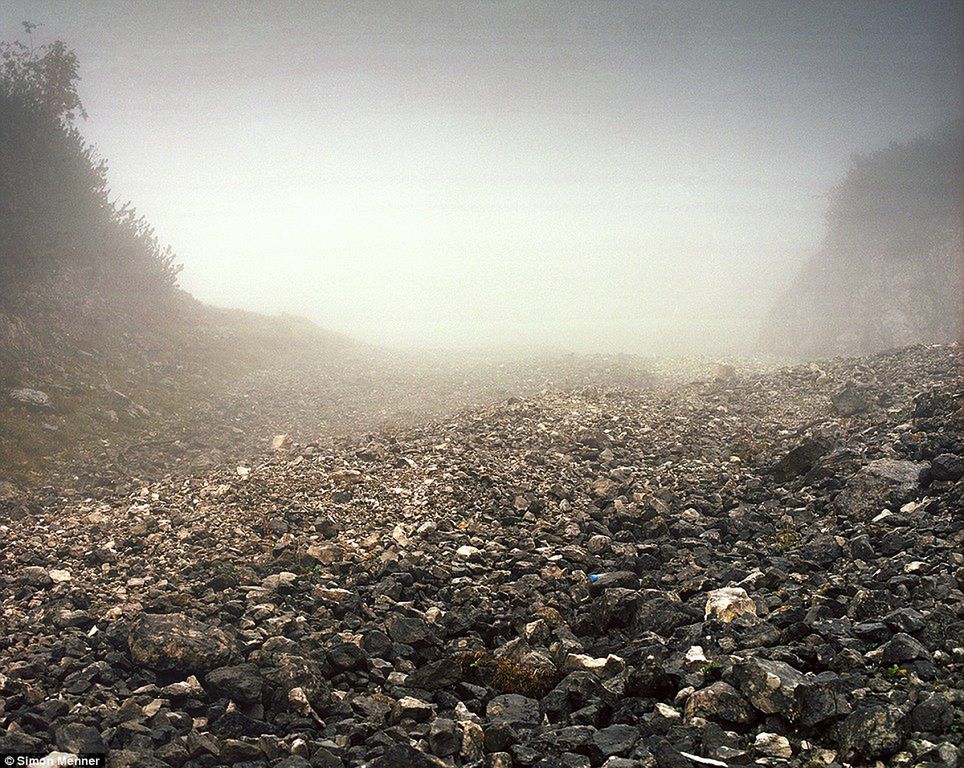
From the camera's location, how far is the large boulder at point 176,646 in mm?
6746

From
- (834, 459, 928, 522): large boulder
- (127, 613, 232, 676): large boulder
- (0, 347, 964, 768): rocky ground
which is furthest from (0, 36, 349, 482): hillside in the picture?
(834, 459, 928, 522): large boulder

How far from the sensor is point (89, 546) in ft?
32.6

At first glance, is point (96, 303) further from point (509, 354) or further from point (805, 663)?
point (509, 354)

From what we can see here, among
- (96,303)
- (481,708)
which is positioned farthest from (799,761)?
(96,303)

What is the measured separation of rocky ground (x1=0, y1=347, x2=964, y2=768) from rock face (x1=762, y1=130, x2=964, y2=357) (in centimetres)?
4142

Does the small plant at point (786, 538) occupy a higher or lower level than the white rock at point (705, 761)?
higher

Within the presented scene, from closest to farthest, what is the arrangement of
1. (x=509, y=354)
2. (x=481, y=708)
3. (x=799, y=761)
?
(x=799, y=761) < (x=481, y=708) < (x=509, y=354)

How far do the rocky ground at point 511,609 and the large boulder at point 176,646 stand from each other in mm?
32

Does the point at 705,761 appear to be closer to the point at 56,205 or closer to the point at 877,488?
the point at 877,488

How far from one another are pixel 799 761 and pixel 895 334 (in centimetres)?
5344

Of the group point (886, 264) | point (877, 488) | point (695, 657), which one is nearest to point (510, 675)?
point (695, 657)

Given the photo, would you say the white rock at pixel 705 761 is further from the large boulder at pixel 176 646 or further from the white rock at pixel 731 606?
the large boulder at pixel 176 646

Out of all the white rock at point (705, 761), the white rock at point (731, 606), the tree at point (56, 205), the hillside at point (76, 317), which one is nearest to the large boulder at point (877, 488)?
the white rock at point (731, 606)

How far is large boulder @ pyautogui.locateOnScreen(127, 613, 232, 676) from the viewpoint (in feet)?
22.1
